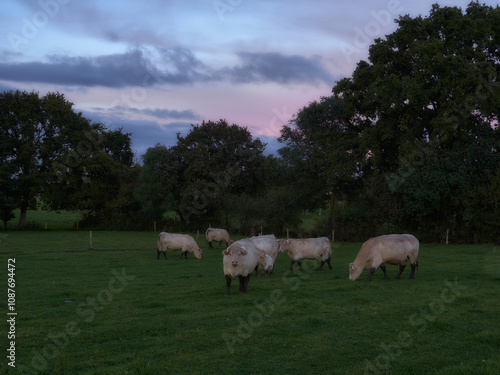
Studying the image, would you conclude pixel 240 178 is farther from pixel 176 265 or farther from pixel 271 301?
pixel 271 301

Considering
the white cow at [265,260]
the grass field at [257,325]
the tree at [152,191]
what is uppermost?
the tree at [152,191]

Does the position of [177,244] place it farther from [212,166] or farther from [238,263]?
[212,166]

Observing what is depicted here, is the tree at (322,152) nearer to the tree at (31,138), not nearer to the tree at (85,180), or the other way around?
the tree at (85,180)

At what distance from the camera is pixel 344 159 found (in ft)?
115

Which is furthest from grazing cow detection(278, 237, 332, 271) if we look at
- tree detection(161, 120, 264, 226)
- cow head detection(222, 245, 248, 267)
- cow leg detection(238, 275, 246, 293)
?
tree detection(161, 120, 264, 226)

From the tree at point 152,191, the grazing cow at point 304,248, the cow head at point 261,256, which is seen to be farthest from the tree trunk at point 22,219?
the cow head at point 261,256

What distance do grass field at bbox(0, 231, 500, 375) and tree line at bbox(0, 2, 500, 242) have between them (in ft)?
49.3

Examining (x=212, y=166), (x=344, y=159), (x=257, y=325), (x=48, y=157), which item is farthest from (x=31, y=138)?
(x=257, y=325)

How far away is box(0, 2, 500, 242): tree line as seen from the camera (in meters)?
30.4

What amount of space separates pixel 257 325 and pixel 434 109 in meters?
27.1

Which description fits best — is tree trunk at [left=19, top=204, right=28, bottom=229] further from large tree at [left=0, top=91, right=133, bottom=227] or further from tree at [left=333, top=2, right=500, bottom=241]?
tree at [left=333, top=2, right=500, bottom=241]

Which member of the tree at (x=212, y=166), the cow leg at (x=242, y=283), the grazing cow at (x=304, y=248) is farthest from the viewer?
the tree at (x=212, y=166)

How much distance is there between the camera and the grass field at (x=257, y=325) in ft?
24.5

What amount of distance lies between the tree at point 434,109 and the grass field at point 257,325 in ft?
47.4
